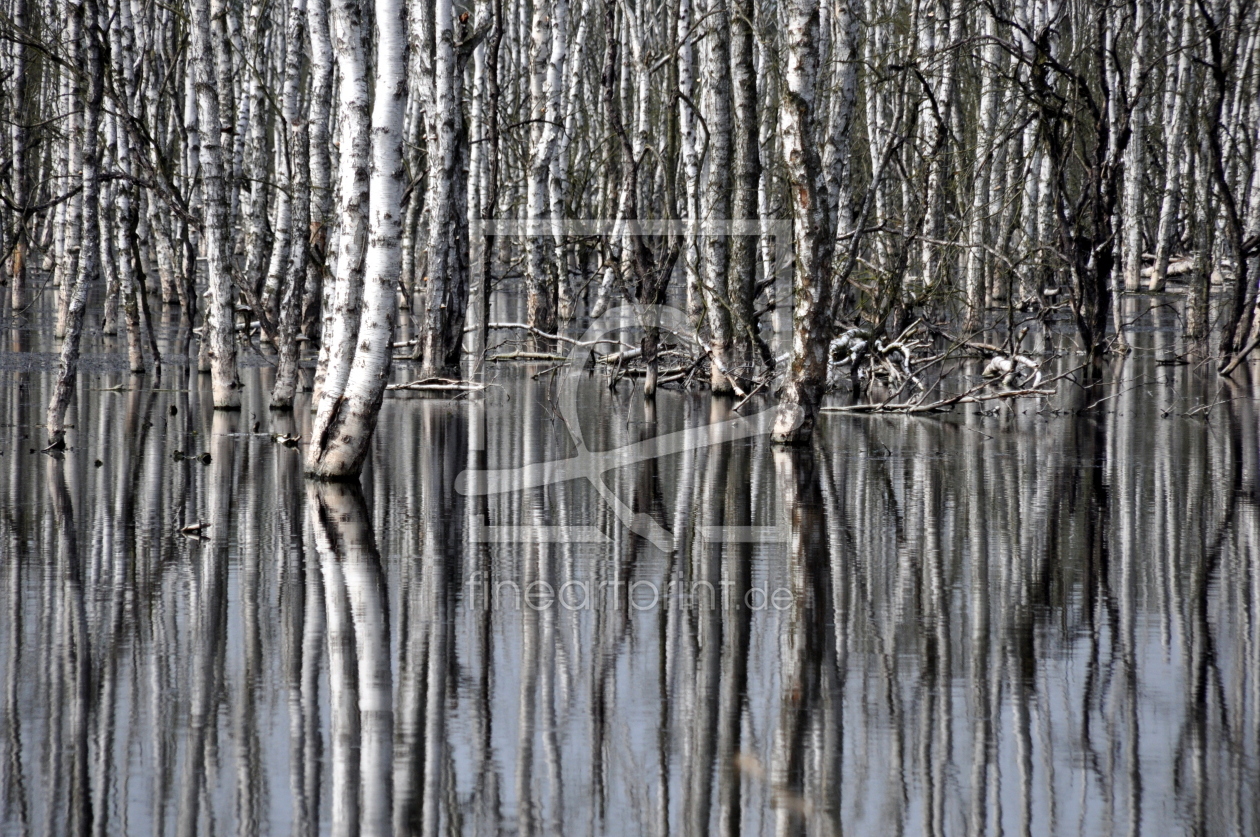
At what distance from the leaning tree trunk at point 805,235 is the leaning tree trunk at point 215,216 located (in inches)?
Answer: 203

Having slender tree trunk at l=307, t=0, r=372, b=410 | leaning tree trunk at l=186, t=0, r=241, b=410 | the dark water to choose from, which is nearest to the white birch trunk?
leaning tree trunk at l=186, t=0, r=241, b=410

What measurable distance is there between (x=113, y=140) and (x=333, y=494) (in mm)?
10693

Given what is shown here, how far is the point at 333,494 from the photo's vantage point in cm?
872

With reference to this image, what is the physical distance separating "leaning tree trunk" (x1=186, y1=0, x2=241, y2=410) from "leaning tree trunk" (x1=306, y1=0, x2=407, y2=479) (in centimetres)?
398

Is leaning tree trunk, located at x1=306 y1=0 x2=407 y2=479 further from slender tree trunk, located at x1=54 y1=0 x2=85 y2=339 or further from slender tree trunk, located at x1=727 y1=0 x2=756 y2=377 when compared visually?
slender tree trunk, located at x1=727 y1=0 x2=756 y2=377

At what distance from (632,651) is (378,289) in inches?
181

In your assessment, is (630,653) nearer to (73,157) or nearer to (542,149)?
(542,149)

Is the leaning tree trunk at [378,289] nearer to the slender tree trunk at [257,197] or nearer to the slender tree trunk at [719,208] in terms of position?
the slender tree trunk at [719,208]

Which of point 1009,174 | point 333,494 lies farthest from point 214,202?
point 1009,174

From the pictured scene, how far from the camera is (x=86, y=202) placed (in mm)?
10352

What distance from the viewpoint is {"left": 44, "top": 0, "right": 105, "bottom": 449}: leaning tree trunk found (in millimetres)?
10086

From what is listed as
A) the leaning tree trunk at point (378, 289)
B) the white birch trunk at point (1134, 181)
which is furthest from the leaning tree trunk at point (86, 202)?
the white birch trunk at point (1134, 181)

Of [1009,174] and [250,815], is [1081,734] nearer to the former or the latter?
[250,815]

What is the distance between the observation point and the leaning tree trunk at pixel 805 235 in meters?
10.6
